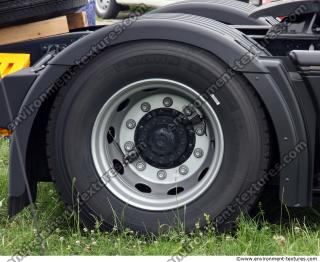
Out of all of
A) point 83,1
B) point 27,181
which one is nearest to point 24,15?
point 83,1

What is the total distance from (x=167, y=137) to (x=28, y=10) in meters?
1.77

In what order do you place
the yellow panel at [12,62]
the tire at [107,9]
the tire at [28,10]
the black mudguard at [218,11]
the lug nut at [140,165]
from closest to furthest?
the lug nut at [140,165]
the yellow panel at [12,62]
the tire at [28,10]
the black mudguard at [218,11]
the tire at [107,9]

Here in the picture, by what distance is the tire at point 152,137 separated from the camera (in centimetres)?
347

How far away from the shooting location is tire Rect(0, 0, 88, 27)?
4.78m

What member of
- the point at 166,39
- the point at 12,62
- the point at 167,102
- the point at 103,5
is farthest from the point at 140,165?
the point at 103,5

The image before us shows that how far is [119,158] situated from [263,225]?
84 centimetres

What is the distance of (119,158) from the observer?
12.4ft

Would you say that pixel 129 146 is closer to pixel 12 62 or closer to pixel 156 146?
pixel 156 146

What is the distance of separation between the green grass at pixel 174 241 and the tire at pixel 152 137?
0.07 meters

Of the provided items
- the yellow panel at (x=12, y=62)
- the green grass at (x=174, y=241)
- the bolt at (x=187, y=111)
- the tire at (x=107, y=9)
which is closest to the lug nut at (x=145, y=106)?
the bolt at (x=187, y=111)

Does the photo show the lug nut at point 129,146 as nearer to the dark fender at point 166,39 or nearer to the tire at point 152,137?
the tire at point 152,137

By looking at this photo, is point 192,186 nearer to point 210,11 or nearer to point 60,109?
point 60,109

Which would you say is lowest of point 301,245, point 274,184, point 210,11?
point 301,245

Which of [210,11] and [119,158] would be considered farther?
[210,11]
